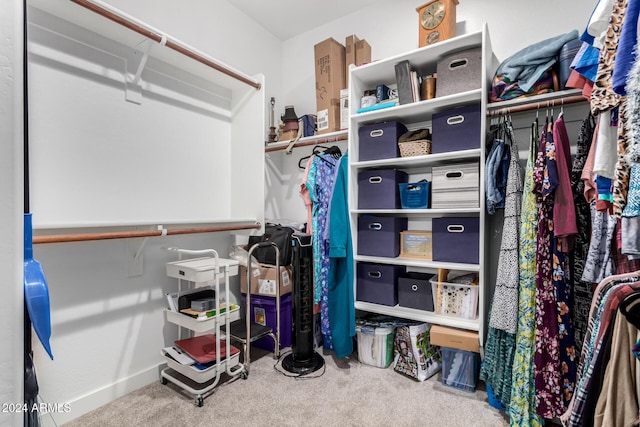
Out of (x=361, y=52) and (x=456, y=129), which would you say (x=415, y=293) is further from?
(x=361, y=52)

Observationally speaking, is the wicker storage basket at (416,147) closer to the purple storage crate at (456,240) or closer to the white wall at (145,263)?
the purple storage crate at (456,240)

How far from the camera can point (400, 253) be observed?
2.30 meters

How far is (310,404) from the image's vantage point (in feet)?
5.94

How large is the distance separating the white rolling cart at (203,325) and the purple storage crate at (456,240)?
51.4 inches

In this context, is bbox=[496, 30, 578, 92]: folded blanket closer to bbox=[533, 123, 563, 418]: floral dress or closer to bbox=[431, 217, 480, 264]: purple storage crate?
bbox=[533, 123, 563, 418]: floral dress

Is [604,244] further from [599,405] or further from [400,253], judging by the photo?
[400,253]

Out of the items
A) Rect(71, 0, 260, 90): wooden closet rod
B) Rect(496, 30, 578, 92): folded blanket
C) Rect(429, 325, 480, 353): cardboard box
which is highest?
Rect(71, 0, 260, 90): wooden closet rod

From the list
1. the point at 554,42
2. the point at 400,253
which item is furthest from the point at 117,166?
the point at 554,42

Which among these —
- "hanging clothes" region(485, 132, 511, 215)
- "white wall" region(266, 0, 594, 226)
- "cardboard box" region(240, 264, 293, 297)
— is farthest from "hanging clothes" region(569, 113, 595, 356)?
"cardboard box" region(240, 264, 293, 297)

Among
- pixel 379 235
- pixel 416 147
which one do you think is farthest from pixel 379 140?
pixel 379 235

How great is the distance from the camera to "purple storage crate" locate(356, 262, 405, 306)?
223 centimetres

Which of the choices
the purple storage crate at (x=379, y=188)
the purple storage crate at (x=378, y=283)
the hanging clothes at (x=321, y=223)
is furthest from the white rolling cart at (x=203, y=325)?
the purple storage crate at (x=379, y=188)

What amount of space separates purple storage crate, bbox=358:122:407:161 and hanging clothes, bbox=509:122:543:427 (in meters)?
0.81

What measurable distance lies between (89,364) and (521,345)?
2316 mm
